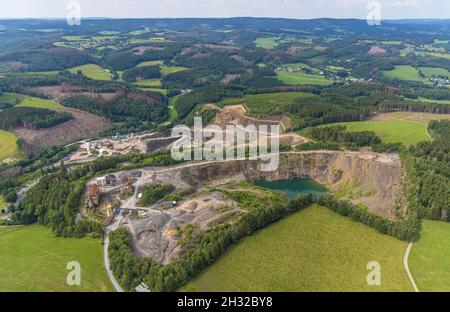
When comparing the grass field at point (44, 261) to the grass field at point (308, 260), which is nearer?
the grass field at point (308, 260)

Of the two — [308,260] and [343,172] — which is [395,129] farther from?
[308,260]

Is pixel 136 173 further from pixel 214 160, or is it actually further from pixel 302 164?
pixel 302 164

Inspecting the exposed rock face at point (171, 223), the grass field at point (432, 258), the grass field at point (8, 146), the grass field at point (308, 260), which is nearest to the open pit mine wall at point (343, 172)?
the grass field at point (432, 258)

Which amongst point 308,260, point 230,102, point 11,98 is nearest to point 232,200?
point 308,260

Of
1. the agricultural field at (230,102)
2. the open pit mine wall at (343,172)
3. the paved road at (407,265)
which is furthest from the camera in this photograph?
the agricultural field at (230,102)

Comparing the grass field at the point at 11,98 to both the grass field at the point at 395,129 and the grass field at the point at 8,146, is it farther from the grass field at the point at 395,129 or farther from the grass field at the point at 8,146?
the grass field at the point at 395,129

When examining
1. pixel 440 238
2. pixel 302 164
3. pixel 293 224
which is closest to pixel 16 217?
pixel 293 224

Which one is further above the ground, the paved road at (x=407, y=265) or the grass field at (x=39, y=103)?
the grass field at (x=39, y=103)
